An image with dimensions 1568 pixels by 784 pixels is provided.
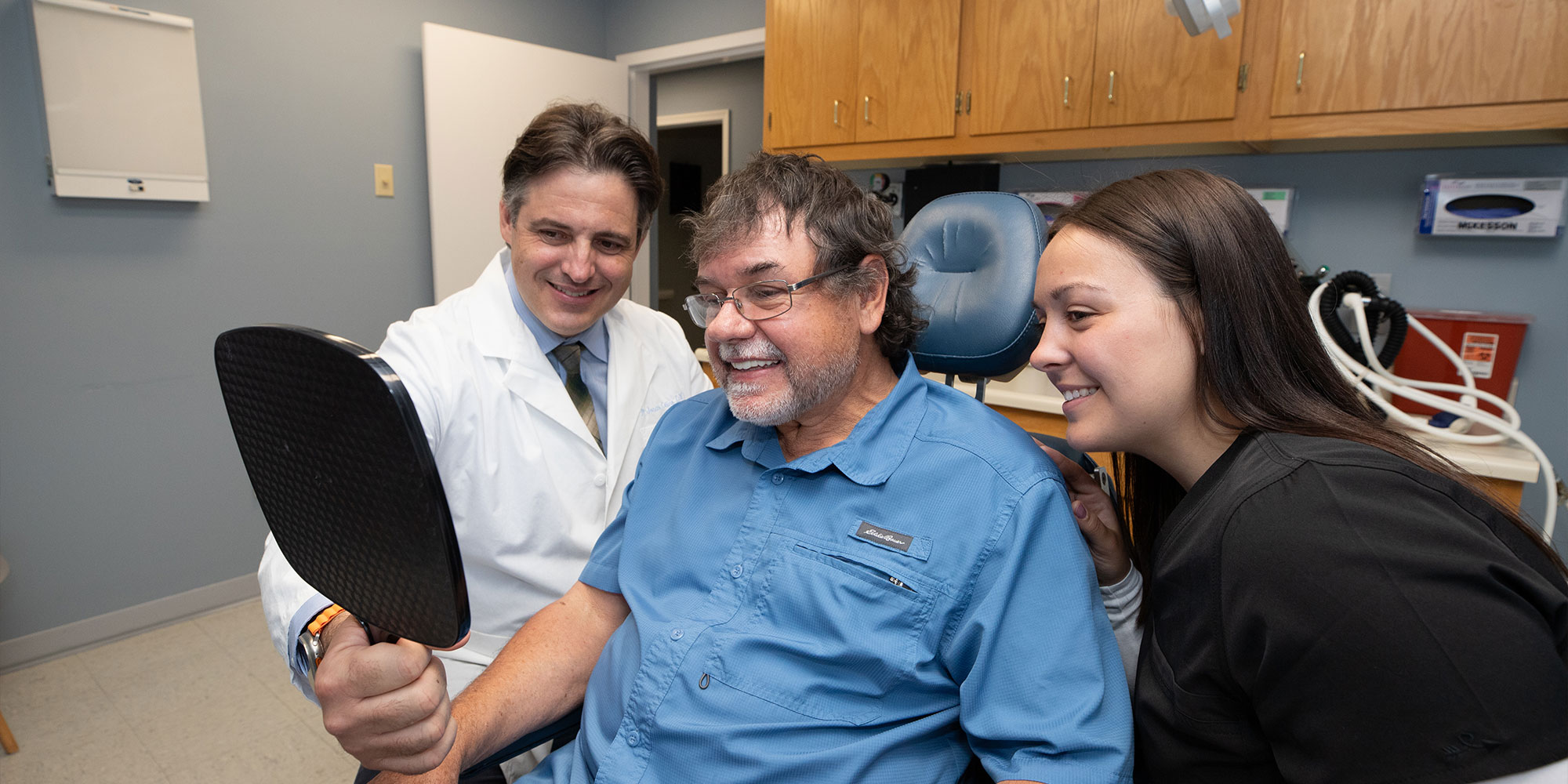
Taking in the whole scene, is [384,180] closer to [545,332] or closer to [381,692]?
[545,332]

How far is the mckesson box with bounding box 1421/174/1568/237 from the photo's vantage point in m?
2.07

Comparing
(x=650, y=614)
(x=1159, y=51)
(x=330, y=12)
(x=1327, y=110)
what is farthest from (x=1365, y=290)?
(x=330, y=12)

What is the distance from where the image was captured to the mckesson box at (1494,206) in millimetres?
2074

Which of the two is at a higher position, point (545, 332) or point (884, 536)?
point (545, 332)

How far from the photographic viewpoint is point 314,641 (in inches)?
35.4

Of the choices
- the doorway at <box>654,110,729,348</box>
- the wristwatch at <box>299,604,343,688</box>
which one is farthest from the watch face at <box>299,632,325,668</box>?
the doorway at <box>654,110,729,348</box>

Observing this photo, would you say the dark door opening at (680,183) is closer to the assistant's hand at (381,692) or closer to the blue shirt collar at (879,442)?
the blue shirt collar at (879,442)

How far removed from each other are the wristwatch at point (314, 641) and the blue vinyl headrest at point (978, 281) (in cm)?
90

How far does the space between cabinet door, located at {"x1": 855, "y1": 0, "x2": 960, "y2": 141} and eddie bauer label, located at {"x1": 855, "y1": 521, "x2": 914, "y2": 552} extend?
2.00 metres

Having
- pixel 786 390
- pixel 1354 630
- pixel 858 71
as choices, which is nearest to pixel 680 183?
pixel 858 71

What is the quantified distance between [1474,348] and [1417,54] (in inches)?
31.8

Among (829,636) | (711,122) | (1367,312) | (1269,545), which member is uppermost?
(711,122)

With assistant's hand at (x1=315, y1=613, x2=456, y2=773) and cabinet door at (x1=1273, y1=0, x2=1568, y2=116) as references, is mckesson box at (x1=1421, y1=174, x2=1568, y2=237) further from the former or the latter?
assistant's hand at (x1=315, y1=613, x2=456, y2=773)

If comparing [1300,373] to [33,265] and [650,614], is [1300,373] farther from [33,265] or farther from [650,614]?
[33,265]
